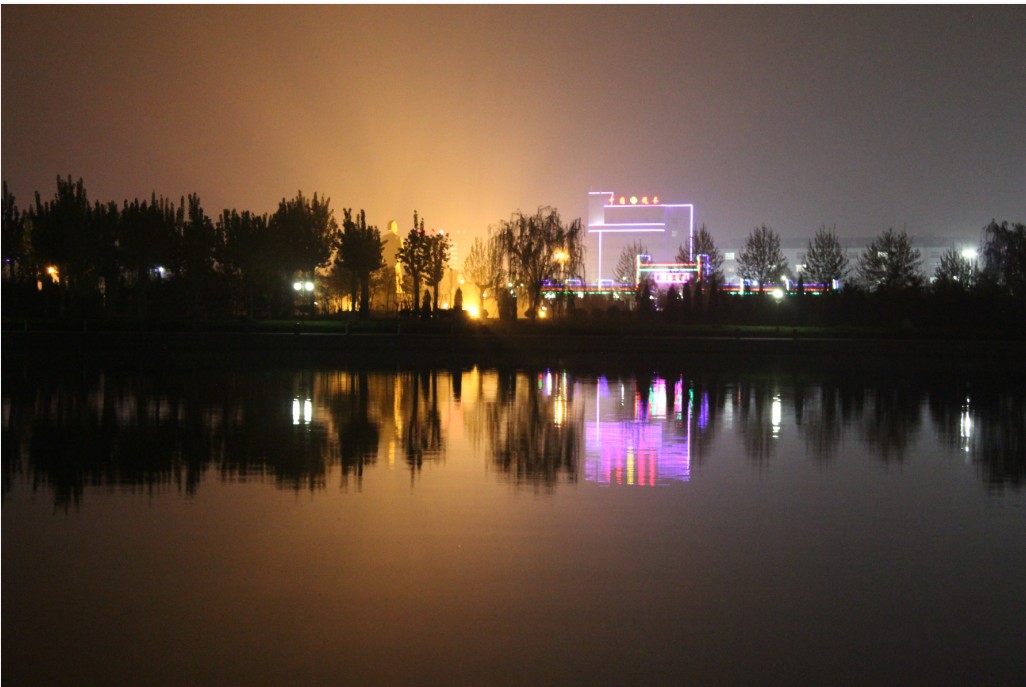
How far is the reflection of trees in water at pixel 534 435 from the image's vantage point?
32.2 ft

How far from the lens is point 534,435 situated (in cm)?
1236

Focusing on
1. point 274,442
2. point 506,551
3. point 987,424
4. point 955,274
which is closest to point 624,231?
point 955,274

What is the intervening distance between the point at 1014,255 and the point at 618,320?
25.2 m

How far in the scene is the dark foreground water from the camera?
4809 millimetres

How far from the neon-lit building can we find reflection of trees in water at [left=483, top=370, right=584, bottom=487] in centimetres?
7090

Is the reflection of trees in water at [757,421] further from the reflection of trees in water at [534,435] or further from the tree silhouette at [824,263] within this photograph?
the tree silhouette at [824,263]

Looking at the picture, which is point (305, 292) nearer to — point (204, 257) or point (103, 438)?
point (204, 257)

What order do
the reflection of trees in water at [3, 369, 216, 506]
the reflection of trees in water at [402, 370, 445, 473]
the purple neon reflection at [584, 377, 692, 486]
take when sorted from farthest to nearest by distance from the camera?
the reflection of trees in water at [402, 370, 445, 473] → the purple neon reflection at [584, 377, 692, 486] → the reflection of trees in water at [3, 369, 216, 506]

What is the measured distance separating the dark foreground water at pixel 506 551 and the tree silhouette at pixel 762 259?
4647 cm

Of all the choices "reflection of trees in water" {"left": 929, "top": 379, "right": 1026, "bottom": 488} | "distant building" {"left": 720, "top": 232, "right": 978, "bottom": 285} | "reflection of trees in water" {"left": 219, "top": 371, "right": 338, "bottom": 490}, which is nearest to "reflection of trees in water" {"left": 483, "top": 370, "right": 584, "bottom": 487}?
"reflection of trees in water" {"left": 219, "top": 371, "right": 338, "bottom": 490}

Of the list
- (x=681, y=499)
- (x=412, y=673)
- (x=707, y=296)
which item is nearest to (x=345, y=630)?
(x=412, y=673)

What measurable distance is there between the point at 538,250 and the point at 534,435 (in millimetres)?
36615

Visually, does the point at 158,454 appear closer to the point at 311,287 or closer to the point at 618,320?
the point at 618,320

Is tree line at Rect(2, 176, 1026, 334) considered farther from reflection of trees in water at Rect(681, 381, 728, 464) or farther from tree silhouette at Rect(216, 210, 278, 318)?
reflection of trees in water at Rect(681, 381, 728, 464)
